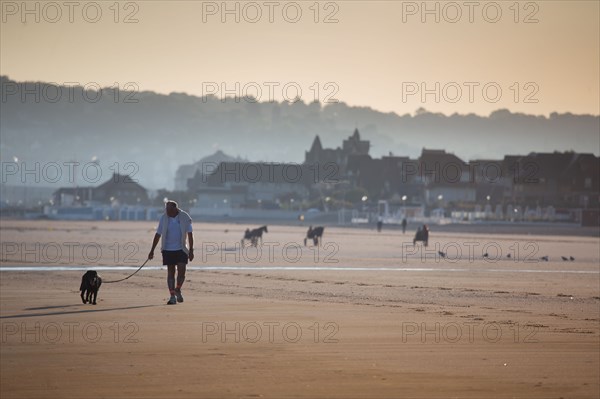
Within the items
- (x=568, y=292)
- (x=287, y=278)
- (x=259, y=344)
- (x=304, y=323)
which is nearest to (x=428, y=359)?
(x=259, y=344)

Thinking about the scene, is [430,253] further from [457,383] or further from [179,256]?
[457,383]

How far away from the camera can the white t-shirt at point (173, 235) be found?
59.3 ft

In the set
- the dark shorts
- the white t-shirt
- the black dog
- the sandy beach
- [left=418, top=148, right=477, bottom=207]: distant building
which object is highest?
[left=418, top=148, right=477, bottom=207]: distant building

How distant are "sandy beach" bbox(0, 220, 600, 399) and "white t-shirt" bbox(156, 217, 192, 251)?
1.10 m

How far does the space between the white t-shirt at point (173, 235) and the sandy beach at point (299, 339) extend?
110 cm

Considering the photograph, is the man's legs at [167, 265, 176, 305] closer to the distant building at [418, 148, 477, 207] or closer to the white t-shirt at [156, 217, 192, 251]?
the white t-shirt at [156, 217, 192, 251]

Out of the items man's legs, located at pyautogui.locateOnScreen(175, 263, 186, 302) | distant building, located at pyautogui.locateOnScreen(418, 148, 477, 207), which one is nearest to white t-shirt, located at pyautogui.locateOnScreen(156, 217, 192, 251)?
man's legs, located at pyautogui.locateOnScreen(175, 263, 186, 302)

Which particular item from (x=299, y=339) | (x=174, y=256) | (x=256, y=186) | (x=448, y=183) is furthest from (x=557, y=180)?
(x=299, y=339)

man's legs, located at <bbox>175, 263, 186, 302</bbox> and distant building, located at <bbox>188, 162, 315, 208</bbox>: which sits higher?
distant building, located at <bbox>188, 162, 315, 208</bbox>

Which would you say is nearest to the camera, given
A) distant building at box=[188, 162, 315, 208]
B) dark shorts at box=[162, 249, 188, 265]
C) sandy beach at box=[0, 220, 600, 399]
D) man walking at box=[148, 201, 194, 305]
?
sandy beach at box=[0, 220, 600, 399]

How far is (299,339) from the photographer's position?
1571cm

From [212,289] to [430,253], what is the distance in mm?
24690

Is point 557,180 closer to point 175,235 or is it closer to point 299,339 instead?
point 175,235

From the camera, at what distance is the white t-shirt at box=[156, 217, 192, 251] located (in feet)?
59.3
